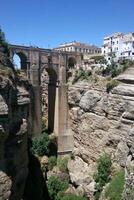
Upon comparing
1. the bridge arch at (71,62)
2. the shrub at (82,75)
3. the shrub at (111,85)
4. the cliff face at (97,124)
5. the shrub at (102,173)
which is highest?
the bridge arch at (71,62)

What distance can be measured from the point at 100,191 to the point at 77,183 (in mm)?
4929

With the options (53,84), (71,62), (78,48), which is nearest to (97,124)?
(53,84)

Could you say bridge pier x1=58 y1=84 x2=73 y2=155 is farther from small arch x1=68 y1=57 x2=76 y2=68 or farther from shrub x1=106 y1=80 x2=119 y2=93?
shrub x1=106 y1=80 x2=119 y2=93

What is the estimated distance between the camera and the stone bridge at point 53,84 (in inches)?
1817

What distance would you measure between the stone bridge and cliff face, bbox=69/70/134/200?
1560 mm

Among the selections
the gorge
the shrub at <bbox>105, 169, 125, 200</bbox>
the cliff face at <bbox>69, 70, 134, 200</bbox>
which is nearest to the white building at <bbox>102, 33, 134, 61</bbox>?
the gorge

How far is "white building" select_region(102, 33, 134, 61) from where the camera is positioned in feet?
232

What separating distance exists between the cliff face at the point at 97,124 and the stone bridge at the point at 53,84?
5.12 feet

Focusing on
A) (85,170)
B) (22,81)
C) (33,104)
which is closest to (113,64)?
(33,104)

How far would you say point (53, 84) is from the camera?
49.7 meters

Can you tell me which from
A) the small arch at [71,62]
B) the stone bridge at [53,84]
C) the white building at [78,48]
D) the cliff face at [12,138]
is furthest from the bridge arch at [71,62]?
the white building at [78,48]

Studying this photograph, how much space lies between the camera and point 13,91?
66.0 ft

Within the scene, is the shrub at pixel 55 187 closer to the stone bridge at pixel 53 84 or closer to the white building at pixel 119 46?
the stone bridge at pixel 53 84

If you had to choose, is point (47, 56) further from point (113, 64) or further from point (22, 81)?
point (22, 81)
